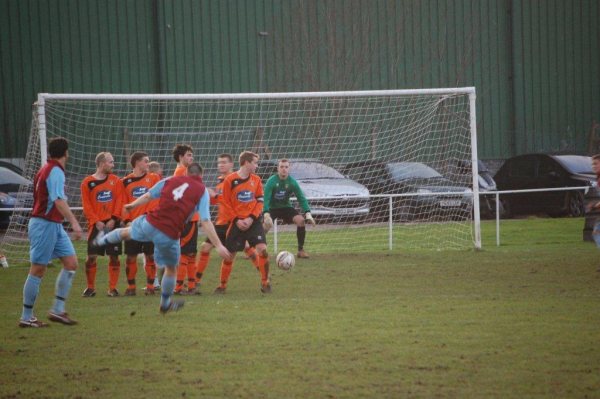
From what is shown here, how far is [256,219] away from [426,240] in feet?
26.8

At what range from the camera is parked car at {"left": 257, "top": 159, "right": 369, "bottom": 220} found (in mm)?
19844

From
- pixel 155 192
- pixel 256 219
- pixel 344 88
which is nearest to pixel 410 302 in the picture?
pixel 256 219

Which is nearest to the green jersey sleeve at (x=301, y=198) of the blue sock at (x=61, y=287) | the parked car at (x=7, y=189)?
the blue sock at (x=61, y=287)

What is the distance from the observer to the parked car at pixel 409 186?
1997 centimetres

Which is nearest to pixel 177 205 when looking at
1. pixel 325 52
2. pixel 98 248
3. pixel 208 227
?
pixel 208 227

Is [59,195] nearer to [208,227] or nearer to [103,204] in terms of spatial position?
[208,227]

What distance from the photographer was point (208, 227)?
9.43 metres

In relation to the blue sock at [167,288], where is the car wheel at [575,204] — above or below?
below

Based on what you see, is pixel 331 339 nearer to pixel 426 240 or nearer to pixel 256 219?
pixel 256 219

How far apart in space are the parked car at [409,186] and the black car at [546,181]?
2.94 m

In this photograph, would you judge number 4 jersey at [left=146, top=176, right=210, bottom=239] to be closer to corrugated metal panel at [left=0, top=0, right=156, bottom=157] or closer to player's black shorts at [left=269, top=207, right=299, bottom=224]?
player's black shorts at [left=269, top=207, right=299, bottom=224]

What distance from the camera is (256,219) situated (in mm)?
11906

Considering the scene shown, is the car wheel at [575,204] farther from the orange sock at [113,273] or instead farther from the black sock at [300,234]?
the orange sock at [113,273]

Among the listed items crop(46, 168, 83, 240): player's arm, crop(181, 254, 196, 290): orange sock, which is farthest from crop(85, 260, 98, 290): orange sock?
crop(46, 168, 83, 240): player's arm
